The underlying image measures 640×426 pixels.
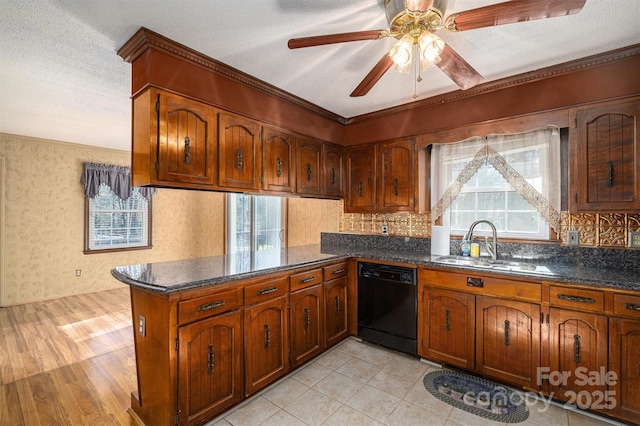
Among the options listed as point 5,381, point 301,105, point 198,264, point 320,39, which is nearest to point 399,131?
point 301,105

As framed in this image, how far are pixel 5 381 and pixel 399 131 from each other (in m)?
4.19

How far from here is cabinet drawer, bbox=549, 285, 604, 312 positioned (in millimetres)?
1889

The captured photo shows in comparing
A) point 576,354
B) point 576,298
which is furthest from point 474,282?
point 576,354

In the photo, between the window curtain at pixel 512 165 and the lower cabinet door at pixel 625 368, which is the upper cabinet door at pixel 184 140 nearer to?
the window curtain at pixel 512 165

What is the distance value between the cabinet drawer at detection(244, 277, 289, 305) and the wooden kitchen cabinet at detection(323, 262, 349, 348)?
0.54 metres

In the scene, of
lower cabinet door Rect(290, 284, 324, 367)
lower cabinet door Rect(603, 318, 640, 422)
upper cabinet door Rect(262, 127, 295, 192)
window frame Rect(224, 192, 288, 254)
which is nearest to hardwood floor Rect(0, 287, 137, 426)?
lower cabinet door Rect(290, 284, 324, 367)

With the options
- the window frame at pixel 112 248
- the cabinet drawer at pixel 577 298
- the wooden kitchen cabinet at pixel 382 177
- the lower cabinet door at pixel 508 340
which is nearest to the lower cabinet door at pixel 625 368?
the cabinet drawer at pixel 577 298

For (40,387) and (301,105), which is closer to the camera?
(40,387)

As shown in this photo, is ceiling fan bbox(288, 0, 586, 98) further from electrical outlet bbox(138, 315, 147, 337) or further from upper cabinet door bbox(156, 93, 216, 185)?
electrical outlet bbox(138, 315, 147, 337)

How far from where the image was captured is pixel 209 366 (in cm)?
184

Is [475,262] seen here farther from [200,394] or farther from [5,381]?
[5,381]

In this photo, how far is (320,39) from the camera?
145 cm

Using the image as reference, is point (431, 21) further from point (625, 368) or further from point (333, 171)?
point (625, 368)

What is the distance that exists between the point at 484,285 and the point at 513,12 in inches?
72.1
